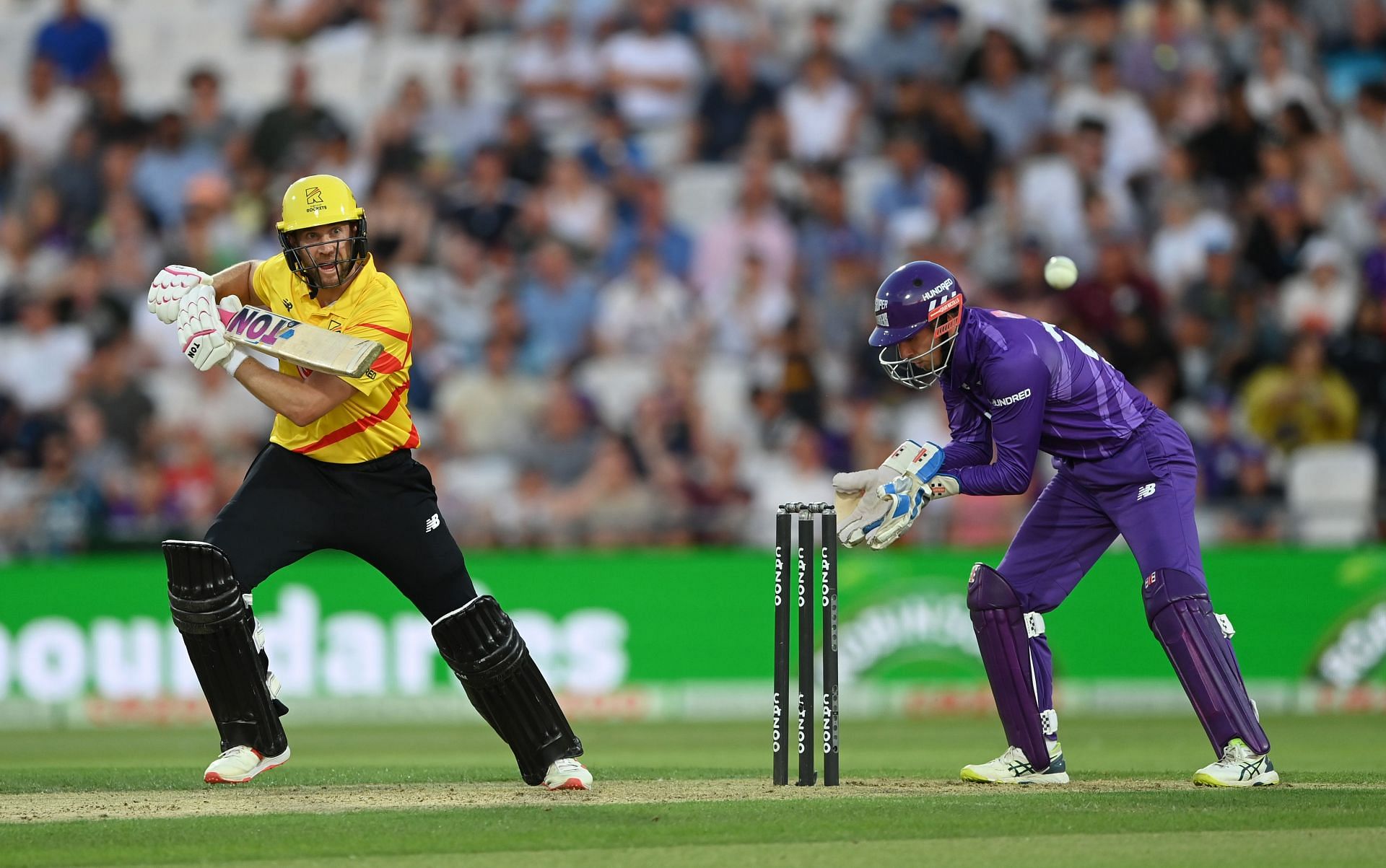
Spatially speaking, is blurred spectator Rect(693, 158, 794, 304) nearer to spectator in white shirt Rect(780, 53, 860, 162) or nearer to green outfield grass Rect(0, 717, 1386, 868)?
spectator in white shirt Rect(780, 53, 860, 162)

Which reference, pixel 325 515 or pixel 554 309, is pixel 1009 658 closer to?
pixel 325 515

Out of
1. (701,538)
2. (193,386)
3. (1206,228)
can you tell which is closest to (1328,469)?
(1206,228)

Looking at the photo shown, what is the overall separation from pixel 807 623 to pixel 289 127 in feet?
40.0

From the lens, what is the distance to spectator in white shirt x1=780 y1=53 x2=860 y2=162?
18.5 meters

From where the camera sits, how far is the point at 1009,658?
27.3ft

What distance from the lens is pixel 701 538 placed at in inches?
580

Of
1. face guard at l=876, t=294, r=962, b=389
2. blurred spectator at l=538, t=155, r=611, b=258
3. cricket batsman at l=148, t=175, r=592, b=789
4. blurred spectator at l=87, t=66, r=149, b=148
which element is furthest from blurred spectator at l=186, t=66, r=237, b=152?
face guard at l=876, t=294, r=962, b=389

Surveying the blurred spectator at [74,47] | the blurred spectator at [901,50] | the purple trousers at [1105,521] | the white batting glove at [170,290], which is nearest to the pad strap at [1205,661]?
the purple trousers at [1105,521]

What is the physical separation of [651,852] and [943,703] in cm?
839

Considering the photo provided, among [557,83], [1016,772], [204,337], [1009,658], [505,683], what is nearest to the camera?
[204,337]

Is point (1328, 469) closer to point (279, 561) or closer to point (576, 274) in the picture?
point (576, 274)

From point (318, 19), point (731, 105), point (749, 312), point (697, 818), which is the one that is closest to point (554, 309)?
point (749, 312)

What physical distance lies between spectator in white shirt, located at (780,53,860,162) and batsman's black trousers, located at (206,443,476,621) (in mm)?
11310

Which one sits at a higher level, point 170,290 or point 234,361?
point 170,290
